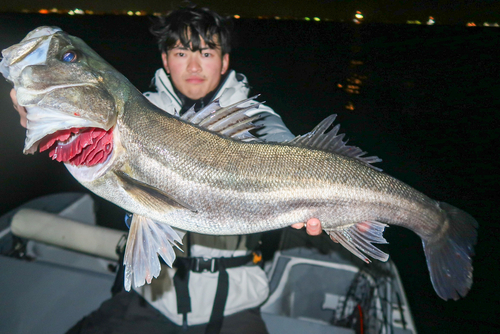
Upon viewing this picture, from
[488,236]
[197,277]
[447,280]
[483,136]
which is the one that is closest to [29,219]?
[197,277]

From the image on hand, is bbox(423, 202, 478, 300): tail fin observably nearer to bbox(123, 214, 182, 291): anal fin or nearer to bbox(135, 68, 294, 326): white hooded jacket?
bbox(135, 68, 294, 326): white hooded jacket

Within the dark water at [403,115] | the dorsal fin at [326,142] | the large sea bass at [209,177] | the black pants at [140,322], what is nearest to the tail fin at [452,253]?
the large sea bass at [209,177]

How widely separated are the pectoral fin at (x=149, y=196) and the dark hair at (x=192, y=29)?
1627 mm

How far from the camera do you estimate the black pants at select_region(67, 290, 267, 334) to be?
2664mm

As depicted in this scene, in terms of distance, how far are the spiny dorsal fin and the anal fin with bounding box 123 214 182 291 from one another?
0.73 m

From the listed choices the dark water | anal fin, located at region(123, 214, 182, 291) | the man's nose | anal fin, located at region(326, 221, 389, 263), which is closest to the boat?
anal fin, located at region(326, 221, 389, 263)

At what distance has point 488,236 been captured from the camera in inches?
358

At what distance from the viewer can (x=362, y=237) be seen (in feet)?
6.86

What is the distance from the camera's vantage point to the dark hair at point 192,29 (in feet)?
9.53

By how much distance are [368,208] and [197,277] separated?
164cm

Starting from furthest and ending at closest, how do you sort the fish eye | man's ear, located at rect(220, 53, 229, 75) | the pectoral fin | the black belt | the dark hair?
man's ear, located at rect(220, 53, 229, 75)
the dark hair
the black belt
the pectoral fin
the fish eye

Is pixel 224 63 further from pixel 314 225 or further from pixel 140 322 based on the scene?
pixel 140 322

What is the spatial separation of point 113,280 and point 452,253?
Answer: 11.0ft

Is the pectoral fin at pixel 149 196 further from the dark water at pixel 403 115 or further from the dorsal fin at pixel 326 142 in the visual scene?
the dark water at pixel 403 115
